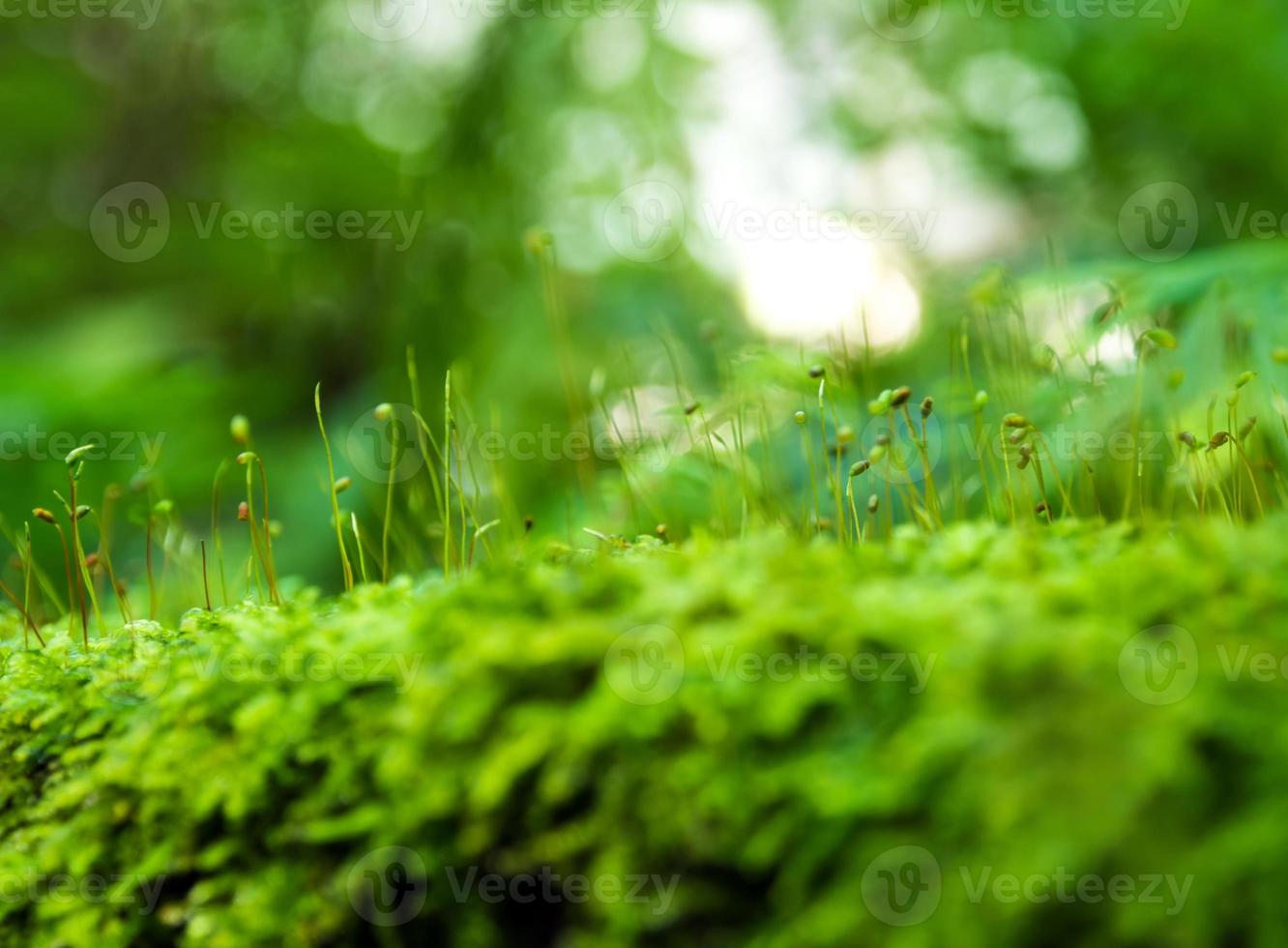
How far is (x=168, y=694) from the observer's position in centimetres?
83

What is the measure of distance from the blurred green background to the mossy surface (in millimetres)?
2027

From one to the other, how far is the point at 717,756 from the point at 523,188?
13.7ft

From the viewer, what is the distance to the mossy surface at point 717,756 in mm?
522

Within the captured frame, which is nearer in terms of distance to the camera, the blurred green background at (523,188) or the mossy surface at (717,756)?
the mossy surface at (717,756)

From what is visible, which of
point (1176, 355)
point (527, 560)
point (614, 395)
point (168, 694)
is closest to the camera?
point (168, 694)

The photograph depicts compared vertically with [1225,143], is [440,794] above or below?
below

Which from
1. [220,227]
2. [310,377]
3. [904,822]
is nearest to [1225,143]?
[904,822]

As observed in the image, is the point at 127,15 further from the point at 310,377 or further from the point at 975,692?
the point at 975,692

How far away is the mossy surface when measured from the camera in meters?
0.52

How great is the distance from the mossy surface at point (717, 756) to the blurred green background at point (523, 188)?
203 centimetres

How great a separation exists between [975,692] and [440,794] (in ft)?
1.23

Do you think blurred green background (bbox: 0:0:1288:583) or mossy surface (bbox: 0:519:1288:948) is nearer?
mossy surface (bbox: 0:519:1288:948)

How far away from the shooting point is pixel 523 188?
4430mm

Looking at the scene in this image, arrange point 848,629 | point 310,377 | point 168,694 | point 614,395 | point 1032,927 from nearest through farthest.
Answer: point 1032,927 → point 848,629 → point 168,694 → point 614,395 → point 310,377
